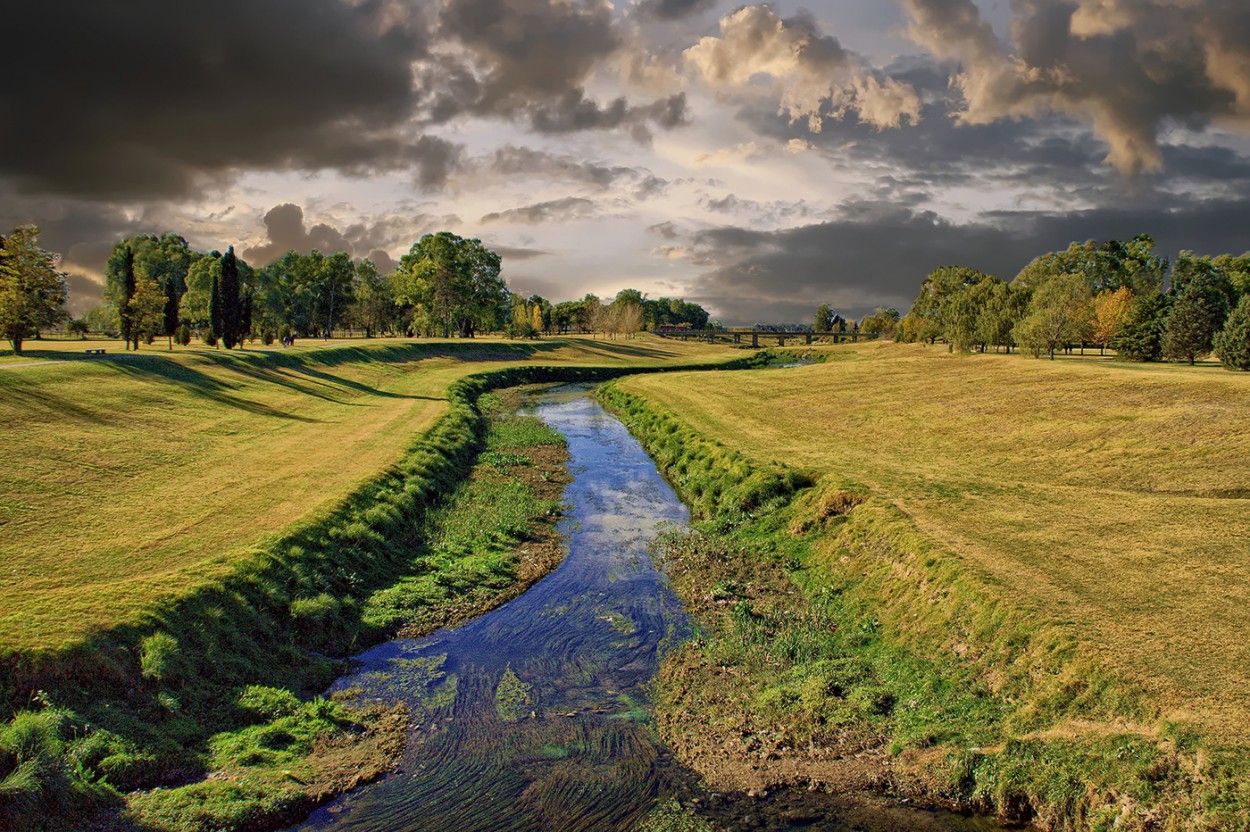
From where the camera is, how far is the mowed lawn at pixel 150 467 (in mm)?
13359

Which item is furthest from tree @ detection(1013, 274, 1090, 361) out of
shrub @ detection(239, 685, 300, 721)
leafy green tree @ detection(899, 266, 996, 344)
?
shrub @ detection(239, 685, 300, 721)

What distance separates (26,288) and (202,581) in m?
39.6

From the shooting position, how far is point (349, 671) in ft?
45.7

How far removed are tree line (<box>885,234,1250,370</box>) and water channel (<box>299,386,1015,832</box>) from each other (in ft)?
160

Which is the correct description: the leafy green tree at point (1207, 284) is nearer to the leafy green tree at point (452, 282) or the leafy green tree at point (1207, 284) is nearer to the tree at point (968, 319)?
the tree at point (968, 319)

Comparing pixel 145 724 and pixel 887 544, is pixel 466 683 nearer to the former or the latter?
pixel 145 724

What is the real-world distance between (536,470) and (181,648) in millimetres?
20796

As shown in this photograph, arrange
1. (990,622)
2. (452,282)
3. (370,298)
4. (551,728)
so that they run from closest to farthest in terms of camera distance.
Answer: (551,728)
(990,622)
(452,282)
(370,298)

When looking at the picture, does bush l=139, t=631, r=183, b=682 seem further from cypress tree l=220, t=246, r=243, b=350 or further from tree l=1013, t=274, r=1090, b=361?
tree l=1013, t=274, r=1090, b=361

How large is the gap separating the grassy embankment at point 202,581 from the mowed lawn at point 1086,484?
12.4 meters

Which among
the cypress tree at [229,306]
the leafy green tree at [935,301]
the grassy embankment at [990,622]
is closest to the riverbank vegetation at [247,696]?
the grassy embankment at [990,622]

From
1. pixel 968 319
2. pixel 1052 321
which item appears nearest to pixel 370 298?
pixel 968 319

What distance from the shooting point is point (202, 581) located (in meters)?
13.9

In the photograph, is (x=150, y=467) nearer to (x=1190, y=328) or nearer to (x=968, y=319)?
(x=1190, y=328)
